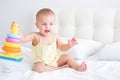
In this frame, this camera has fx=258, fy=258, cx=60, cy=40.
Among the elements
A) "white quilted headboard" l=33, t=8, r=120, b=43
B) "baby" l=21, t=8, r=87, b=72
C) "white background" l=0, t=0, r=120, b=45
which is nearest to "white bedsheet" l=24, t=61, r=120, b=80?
"baby" l=21, t=8, r=87, b=72

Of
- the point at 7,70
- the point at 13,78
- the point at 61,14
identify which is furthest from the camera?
the point at 61,14

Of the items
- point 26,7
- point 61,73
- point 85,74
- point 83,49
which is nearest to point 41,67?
point 61,73

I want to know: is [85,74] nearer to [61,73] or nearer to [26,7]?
[61,73]

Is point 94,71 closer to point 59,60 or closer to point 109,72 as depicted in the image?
point 109,72

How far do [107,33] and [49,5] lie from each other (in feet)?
2.37

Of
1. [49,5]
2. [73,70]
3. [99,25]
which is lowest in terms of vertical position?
[73,70]

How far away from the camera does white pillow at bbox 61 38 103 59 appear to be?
6.70 feet

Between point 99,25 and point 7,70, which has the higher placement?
point 99,25

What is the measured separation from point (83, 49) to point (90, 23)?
0.44m

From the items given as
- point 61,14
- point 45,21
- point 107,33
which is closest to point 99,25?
point 107,33

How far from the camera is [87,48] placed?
2139mm

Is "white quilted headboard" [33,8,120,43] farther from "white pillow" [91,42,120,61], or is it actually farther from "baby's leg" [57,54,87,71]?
"baby's leg" [57,54,87,71]

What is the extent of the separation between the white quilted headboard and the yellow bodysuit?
0.69 metres

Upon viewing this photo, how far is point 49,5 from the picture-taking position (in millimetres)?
2738
